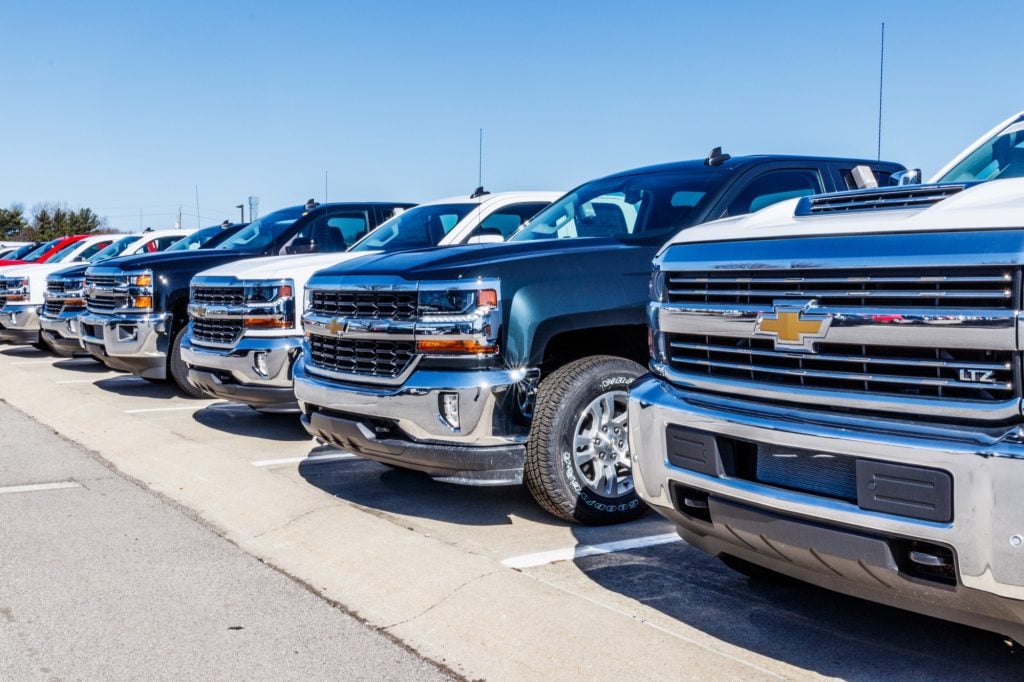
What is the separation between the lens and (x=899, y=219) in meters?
3.18

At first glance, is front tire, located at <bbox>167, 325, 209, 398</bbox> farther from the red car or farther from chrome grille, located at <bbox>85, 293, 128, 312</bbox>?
the red car

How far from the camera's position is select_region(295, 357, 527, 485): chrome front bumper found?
5.11 m

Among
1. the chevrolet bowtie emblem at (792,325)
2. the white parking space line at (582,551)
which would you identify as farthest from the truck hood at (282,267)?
the chevrolet bowtie emblem at (792,325)

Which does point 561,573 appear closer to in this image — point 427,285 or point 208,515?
point 427,285

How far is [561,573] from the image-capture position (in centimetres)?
472

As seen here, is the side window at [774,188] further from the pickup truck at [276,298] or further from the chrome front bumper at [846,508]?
the chrome front bumper at [846,508]

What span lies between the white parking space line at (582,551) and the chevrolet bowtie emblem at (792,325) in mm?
1899

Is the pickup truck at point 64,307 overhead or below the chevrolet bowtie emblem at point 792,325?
below

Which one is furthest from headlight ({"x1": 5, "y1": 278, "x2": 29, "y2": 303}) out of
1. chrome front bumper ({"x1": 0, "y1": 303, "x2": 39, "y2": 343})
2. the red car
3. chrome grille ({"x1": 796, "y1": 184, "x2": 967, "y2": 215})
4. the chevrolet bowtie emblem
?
the chevrolet bowtie emblem

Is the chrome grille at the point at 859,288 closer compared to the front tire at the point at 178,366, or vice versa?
the chrome grille at the point at 859,288

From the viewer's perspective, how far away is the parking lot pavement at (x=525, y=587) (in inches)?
146

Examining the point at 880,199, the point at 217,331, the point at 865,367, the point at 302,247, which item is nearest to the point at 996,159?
the point at 880,199

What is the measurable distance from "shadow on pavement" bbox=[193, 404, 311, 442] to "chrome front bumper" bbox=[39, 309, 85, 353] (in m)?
3.75

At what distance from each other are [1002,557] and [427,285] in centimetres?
315
